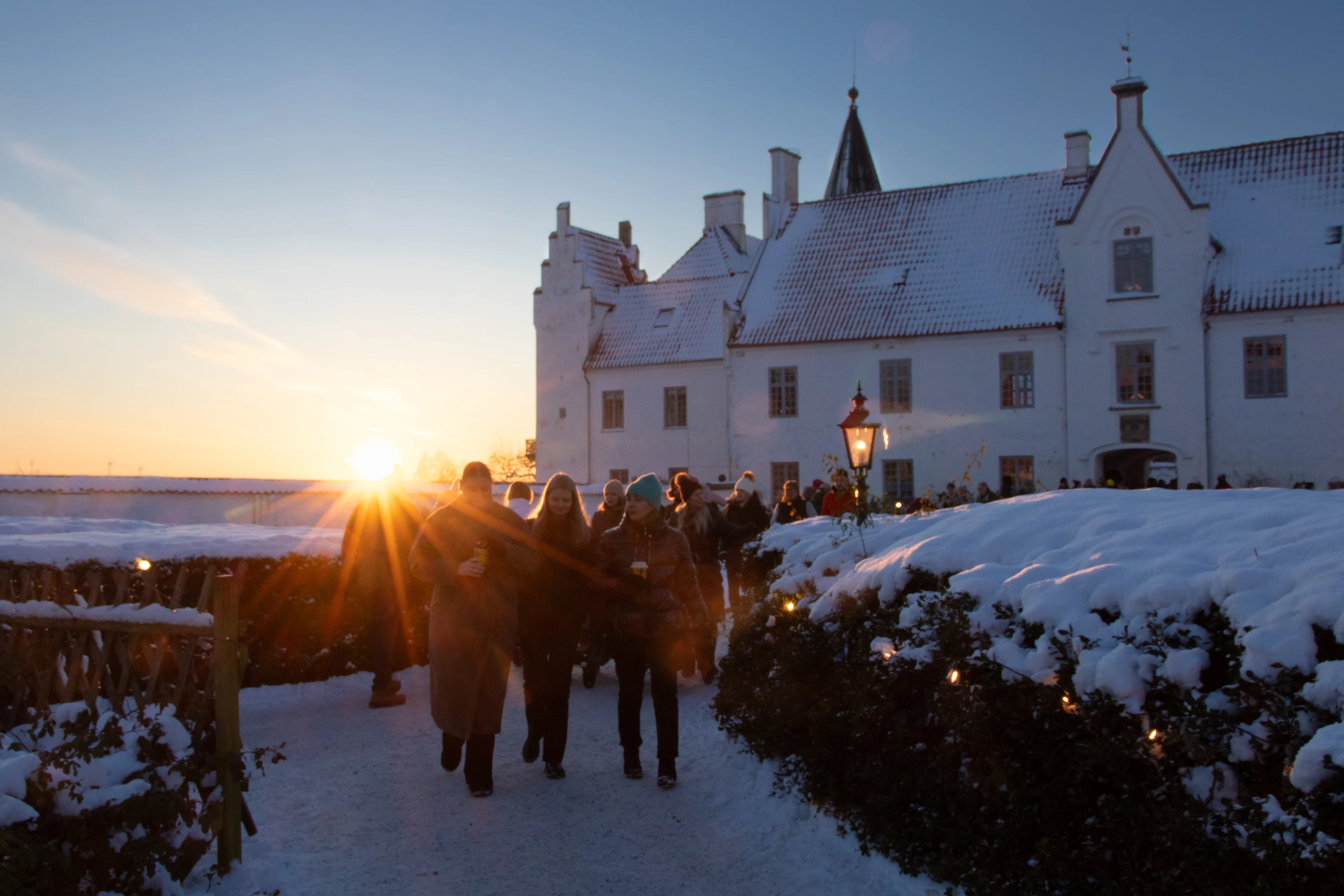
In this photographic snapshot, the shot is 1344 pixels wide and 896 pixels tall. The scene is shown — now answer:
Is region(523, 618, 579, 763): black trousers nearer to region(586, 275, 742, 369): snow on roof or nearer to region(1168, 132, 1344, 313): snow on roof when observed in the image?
region(1168, 132, 1344, 313): snow on roof

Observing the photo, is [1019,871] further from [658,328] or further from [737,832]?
[658,328]

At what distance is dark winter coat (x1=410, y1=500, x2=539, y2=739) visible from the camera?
6.95 m

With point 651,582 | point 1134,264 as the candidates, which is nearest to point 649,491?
point 651,582

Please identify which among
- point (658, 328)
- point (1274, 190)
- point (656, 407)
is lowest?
point (656, 407)

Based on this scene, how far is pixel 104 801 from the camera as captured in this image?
179 inches

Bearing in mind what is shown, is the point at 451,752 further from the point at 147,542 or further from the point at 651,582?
the point at 147,542

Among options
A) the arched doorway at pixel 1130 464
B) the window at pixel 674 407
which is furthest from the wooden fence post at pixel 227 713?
the window at pixel 674 407

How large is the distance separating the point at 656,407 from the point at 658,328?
9.70 feet

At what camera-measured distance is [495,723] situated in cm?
696

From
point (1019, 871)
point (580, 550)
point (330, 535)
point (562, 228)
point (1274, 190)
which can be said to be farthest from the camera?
point (562, 228)

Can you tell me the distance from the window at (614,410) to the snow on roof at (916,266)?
16.8 ft

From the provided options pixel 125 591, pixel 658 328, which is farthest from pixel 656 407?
pixel 125 591

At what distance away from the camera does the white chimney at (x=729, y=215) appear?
129ft

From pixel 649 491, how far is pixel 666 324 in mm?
30296
